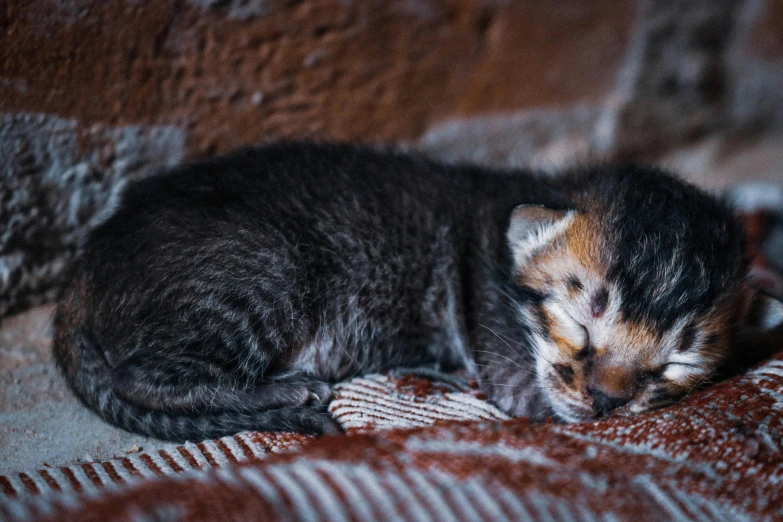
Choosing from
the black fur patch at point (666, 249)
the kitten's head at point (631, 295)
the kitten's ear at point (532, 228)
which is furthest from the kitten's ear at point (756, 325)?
the kitten's ear at point (532, 228)

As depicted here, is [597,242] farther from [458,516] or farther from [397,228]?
[458,516]

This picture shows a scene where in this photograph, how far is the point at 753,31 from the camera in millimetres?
5184

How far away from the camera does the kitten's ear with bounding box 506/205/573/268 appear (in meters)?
2.55

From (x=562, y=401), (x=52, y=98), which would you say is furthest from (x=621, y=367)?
(x=52, y=98)

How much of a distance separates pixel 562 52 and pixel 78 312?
3294mm

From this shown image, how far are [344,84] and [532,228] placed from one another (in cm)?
155

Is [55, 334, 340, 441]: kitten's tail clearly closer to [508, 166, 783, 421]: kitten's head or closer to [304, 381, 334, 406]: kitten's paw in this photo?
[304, 381, 334, 406]: kitten's paw

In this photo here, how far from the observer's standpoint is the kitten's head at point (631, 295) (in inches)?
90.3

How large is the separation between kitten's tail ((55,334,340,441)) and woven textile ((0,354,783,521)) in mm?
104

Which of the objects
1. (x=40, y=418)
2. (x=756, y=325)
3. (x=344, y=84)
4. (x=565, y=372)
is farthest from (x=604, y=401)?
(x=344, y=84)

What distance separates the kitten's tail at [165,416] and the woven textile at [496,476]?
10 cm

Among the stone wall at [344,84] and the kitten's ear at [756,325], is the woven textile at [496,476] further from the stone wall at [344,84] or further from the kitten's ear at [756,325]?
the stone wall at [344,84]

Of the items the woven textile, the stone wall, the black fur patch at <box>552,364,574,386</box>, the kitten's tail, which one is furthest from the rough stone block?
the black fur patch at <box>552,364,574,386</box>

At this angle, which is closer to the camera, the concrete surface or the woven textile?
the woven textile
